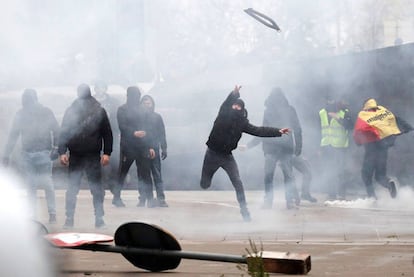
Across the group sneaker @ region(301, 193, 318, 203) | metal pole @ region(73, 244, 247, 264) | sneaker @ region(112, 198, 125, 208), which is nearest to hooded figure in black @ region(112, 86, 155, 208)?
sneaker @ region(112, 198, 125, 208)

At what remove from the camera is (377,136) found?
598 inches

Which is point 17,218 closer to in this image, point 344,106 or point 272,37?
point 344,106

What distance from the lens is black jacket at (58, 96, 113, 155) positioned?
12.5 m

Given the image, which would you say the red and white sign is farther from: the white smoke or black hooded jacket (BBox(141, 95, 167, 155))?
black hooded jacket (BBox(141, 95, 167, 155))

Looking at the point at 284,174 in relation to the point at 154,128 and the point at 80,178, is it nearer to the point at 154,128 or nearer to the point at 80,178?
the point at 154,128

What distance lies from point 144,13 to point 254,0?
1669 millimetres

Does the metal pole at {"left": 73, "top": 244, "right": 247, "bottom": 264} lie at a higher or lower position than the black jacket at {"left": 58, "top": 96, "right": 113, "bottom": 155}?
lower

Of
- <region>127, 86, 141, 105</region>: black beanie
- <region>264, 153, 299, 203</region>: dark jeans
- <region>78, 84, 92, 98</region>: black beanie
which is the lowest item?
<region>264, 153, 299, 203</region>: dark jeans

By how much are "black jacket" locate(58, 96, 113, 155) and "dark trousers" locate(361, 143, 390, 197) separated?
13.8ft

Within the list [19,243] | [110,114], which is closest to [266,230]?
[110,114]

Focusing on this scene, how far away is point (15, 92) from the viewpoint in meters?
12.6

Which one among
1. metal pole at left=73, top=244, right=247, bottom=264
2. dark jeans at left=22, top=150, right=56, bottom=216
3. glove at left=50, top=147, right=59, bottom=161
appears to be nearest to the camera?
metal pole at left=73, top=244, right=247, bottom=264

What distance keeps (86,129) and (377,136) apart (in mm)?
4437

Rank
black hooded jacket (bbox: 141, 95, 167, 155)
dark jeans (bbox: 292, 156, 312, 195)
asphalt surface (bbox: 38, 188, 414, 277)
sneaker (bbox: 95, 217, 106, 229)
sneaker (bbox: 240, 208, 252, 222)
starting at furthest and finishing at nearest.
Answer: dark jeans (bbox: 292, 156, 312, 195), black hooded jacket (bbox: 141, 95, 167, 155), sneaker (bbox: 240, 208, 252, 222), sneaker (bbox: 95, 217, 106, 229), asphalt surface (bbox: 38, 188, 414, 277)
